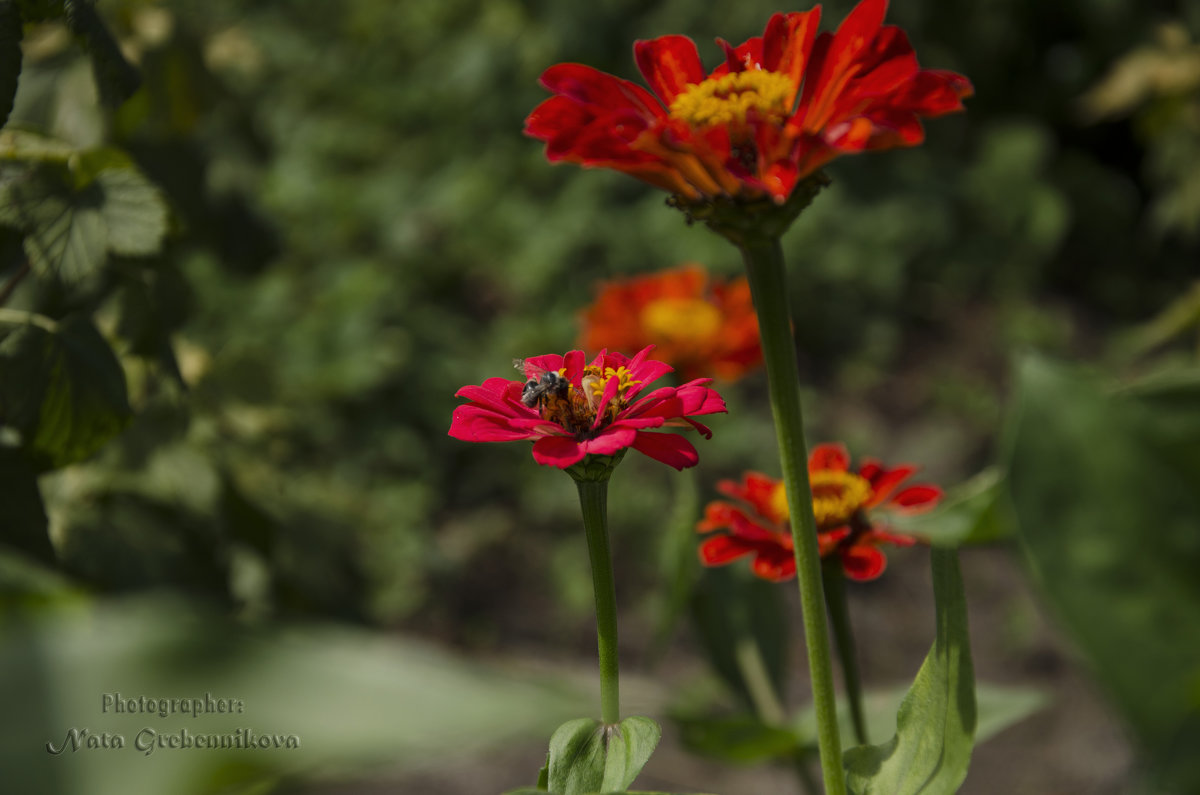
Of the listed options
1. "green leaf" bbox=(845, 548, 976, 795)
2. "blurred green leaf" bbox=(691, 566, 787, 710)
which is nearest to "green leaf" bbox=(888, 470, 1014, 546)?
"green leaf" bbox=(845, 548, 976, 795)

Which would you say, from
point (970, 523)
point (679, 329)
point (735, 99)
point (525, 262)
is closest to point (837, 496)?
point (970, 523)

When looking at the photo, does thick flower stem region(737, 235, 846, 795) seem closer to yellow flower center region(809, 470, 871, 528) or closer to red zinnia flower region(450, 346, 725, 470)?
red zinnia flower region(450, 346, 725, 470)

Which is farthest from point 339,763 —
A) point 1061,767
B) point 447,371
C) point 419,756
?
point 447,371

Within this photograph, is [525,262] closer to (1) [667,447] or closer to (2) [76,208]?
(2) [76,208]

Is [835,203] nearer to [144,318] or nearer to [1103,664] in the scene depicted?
[144,318]

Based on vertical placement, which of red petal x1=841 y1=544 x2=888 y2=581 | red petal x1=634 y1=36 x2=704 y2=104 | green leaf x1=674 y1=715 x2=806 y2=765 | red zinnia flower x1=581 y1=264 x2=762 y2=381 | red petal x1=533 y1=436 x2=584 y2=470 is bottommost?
green leaf x1=674 y1=715 x2=806 y2=765

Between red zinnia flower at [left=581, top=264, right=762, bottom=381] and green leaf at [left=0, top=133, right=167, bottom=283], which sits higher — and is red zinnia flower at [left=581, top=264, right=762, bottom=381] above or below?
below

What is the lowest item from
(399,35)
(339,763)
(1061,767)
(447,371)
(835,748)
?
(1061,767)
